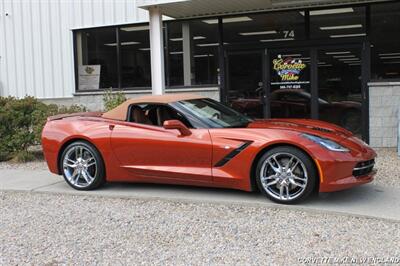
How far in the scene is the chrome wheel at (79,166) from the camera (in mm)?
7246

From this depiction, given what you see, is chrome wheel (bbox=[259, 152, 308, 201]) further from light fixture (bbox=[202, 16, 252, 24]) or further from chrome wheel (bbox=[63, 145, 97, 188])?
light fixture (bbox=[202, 16, 252, 24])

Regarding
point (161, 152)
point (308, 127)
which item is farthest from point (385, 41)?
point (161, 152)

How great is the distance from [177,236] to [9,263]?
1539 millimetres

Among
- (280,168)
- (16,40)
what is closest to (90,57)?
(16,40)

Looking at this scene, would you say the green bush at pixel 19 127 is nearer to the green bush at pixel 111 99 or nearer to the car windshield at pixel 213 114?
the green bush at pixel 111 99

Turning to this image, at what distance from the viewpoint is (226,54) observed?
12031mm

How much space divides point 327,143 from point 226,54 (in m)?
6.39

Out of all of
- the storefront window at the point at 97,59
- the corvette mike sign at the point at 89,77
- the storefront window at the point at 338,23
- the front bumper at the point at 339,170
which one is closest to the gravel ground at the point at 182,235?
the front bumper at the point at 339,170

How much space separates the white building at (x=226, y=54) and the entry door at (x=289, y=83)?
22 mm

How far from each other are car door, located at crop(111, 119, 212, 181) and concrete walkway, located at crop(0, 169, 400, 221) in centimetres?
28

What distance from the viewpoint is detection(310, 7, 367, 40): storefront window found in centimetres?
1091

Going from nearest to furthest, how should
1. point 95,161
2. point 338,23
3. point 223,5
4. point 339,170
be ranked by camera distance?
1. point 339,170
2. point 95,161
3. point 223,5
4. point 338,23

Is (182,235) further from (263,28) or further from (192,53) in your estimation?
(192,53)

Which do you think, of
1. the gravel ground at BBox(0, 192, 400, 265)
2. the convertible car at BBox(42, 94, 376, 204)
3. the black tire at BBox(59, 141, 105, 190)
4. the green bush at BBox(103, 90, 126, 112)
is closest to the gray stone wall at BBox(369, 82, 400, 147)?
the convertible car at BBox(42, 94, 376, 204)
